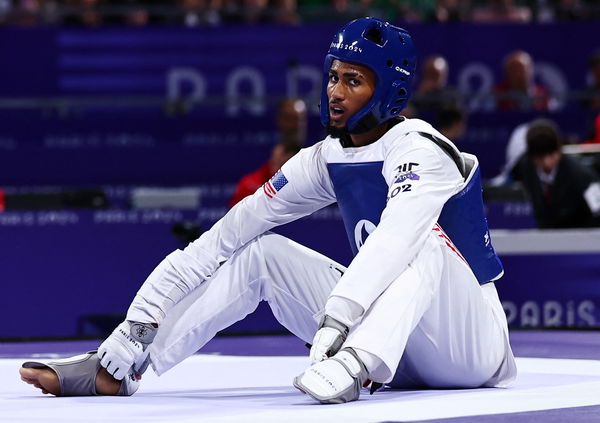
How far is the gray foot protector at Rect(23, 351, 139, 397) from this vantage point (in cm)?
464

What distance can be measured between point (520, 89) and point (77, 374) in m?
7.88

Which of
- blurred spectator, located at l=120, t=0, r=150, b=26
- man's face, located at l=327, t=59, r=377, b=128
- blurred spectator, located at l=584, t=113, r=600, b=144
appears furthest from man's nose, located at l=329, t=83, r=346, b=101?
blurred spectator, located at l=120, t=0, r=150, b=26

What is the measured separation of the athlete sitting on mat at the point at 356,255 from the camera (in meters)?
4.51

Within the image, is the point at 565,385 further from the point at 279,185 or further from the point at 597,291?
the point at 597,291

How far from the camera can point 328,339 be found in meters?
4.22

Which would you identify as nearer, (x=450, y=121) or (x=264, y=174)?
(x=264, y=174)

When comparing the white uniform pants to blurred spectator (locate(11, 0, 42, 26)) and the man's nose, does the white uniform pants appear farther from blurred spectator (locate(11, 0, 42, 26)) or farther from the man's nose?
blurred spectator (locate(11, 0, 42, 26))

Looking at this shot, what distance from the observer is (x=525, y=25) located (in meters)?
12.2

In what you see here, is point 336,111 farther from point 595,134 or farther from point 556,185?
point 595,134

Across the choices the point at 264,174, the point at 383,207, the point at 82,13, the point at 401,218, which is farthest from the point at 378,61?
the point at 82,13

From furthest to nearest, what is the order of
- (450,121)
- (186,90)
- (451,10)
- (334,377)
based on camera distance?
(451,10)
(186,90)
(450,121)
(334,377)

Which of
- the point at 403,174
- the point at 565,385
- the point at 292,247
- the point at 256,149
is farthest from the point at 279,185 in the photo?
the point at 256,149

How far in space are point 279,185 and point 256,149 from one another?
19.5 feet

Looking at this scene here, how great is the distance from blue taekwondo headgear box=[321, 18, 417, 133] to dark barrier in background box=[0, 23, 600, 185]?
6073 mm
